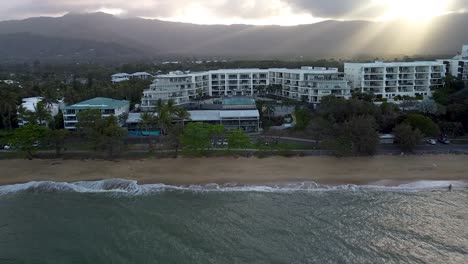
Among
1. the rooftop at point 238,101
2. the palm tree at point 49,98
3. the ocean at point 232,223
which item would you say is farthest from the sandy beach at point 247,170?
the rooftop at point 238,101

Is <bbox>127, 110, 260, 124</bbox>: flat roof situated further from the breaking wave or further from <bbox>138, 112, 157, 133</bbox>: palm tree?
the breaking wave

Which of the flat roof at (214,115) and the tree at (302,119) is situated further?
the flat roof at (214,115)

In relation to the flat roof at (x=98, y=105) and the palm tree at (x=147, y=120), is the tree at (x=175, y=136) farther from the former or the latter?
the flat roof at (x=98, y=105)

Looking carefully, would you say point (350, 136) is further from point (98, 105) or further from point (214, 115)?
point (98, 105)

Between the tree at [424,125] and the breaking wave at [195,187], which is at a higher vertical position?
the tree at [424,125]

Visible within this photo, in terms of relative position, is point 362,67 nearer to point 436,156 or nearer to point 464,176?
A: point 436,156

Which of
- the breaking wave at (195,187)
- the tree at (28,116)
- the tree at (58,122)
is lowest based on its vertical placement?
the breaking wave at (195,187)

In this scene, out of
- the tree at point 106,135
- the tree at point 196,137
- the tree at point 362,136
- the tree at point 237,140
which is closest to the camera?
the tree at point 362,136

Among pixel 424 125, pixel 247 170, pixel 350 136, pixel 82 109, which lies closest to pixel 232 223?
pixel 247 170
